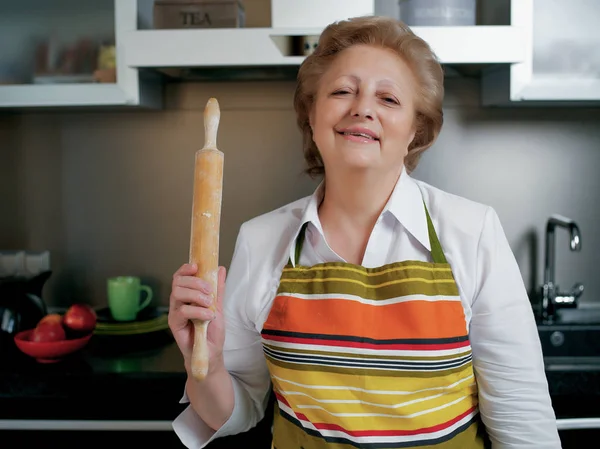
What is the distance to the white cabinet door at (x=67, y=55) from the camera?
1.69 meters

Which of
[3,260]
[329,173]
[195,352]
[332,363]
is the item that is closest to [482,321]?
[332,363]

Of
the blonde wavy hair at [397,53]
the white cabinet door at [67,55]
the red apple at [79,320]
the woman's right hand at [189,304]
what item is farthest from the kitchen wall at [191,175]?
the woman's right hand at [189,304]

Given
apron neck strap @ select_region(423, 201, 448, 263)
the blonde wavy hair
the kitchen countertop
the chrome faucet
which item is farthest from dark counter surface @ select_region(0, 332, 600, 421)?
the blonde wavy hair

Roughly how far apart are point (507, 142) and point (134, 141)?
3.85ft

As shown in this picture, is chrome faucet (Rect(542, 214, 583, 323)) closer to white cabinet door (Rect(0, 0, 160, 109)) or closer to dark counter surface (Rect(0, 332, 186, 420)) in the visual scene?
dark counter surface (Rect(0, 332, 186, 420))

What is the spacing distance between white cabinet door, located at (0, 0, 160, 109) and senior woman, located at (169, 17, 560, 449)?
0.69 m

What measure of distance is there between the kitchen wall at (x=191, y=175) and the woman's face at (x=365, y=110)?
2.98 feet

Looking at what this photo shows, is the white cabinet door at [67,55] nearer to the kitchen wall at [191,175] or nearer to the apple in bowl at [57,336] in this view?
the kitchen wall at [191,175]

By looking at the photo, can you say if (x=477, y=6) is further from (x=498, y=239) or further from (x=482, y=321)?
(x=482, y=321)

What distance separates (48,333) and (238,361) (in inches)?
25.7

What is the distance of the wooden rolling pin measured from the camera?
2.89 ft

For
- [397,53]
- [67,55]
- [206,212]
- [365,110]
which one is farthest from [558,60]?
[67,55]

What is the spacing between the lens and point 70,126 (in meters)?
2.08

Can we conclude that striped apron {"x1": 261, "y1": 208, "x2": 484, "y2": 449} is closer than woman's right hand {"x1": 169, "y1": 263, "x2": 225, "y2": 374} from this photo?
No
